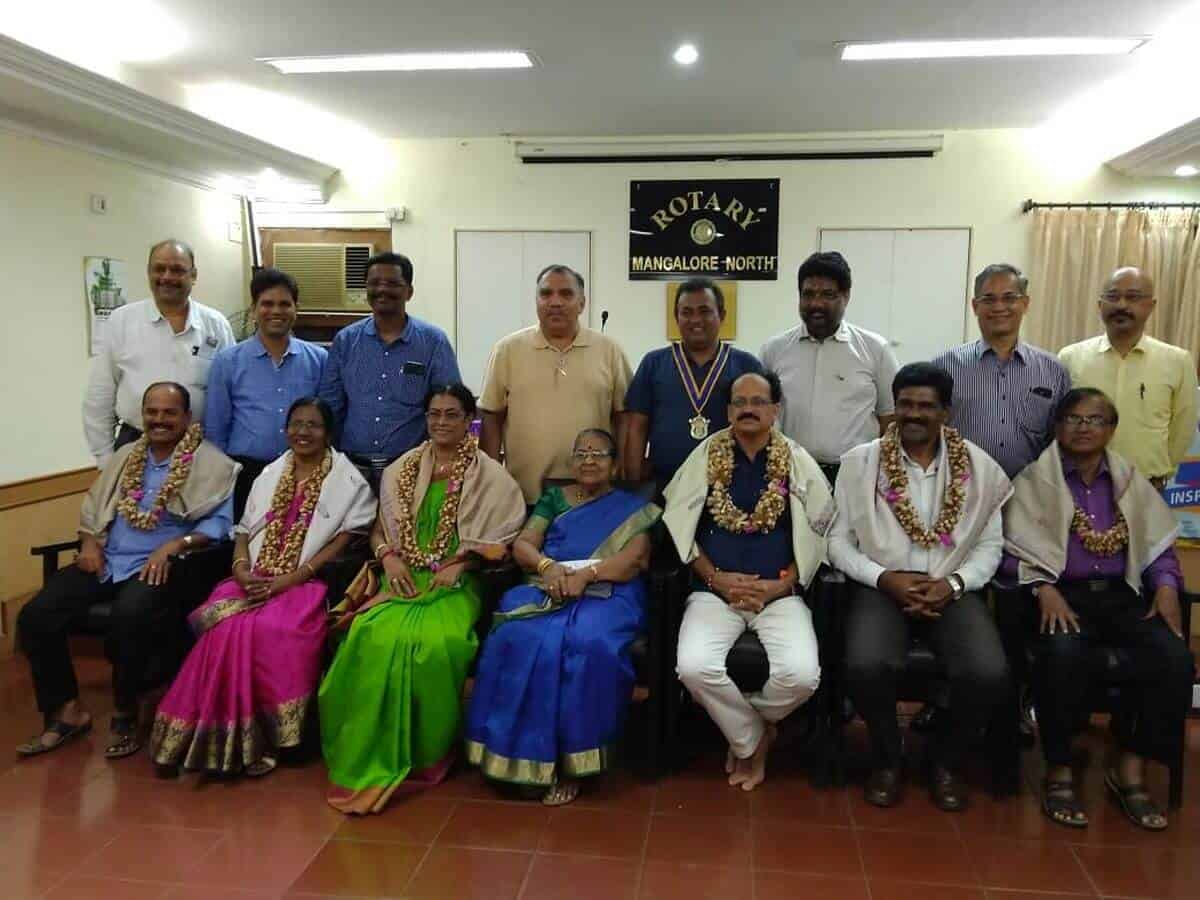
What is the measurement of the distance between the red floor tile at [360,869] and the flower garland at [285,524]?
106cm

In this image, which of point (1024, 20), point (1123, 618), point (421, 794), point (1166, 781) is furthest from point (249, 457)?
point (1024, 20)

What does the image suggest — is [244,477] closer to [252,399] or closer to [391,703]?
[252,399]

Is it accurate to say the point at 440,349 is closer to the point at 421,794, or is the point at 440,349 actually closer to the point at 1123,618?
the point at 421,794

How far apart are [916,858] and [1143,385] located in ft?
6.56

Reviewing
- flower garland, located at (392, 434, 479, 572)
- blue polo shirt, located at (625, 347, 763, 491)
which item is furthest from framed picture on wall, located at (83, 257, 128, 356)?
blue polo shirt, located at (625, 347, 763, 491)

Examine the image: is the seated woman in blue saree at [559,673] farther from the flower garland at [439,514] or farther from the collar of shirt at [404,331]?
the collar of shirt at [404,331]

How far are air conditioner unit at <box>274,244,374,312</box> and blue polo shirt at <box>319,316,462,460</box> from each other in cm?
363

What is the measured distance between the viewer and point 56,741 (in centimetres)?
306

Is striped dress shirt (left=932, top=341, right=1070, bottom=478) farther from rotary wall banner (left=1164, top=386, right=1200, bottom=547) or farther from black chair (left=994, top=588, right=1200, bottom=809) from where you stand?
rotary wall banner (left=1164, top=386, right=1200, bottom=547)

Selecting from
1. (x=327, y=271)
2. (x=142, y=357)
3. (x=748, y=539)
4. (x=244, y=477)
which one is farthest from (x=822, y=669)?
(x=327, y=271)

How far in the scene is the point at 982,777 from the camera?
2.93 m

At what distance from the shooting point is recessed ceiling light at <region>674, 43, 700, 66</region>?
4613 millimetres

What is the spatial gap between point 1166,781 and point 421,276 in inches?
235

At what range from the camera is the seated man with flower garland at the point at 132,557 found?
120 inches
